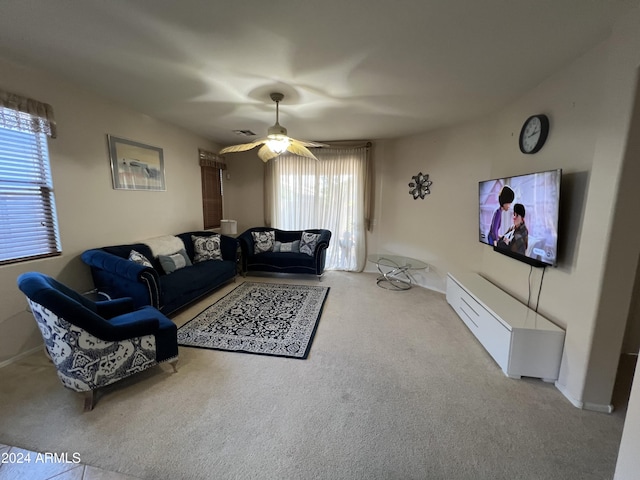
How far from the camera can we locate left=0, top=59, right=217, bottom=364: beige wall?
7.32 ft

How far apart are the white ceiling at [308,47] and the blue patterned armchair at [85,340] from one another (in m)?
1.71

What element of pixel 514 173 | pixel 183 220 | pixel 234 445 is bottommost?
pixel 234 445

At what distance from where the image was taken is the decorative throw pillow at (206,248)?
4.07 metres

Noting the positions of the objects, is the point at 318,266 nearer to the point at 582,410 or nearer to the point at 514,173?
the point at 514,173

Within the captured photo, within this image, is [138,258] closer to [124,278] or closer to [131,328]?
[124,278]

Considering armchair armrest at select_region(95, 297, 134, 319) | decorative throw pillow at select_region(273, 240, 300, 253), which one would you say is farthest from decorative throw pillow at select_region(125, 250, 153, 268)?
decorative throw pillow at select_region(273, 240, 300, 253)

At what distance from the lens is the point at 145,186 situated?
3545 mm

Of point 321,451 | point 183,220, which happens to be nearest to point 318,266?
point 183,220

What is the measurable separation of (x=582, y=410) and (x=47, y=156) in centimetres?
478

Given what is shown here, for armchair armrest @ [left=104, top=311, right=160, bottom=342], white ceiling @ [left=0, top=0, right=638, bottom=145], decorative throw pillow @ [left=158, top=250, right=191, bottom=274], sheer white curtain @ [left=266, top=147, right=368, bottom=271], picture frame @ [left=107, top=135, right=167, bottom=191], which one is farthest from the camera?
sheer white curtain @ [left=266, top=147, right=368, bottom=271]

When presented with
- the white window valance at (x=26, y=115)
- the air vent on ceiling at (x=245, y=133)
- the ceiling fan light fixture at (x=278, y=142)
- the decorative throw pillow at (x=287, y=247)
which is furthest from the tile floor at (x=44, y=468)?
the air vent on ceiling at (x=245, y=133)

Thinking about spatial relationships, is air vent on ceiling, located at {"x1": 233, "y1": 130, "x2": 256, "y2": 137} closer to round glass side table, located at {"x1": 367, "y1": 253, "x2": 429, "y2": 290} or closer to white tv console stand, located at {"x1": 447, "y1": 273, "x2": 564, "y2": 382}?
round glass side table, located at {"x1": 367, "y1": 253, "x2": 429, "y2": 290}

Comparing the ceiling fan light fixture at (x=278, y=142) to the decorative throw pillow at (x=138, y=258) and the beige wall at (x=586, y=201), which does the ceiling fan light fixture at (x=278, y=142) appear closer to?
the decorative throw pillow at (x=138, y=258)

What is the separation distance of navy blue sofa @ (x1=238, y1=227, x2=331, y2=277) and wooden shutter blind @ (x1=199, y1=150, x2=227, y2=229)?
3.01ft
